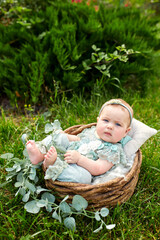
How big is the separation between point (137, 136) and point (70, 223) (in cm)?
90

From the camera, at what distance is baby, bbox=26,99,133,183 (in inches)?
64.4

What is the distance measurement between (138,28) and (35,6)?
1.50 metres

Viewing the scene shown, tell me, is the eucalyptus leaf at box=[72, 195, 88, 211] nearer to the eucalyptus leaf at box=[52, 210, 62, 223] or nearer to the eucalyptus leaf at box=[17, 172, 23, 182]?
the eucalyptus leaf at box=[52, 210, 62, 223]

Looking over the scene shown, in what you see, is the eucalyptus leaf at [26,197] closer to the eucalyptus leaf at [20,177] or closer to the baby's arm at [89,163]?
the eucalyptus leaf at [20,177]

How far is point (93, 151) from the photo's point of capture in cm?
191

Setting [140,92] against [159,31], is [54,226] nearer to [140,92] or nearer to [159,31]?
[140,92]

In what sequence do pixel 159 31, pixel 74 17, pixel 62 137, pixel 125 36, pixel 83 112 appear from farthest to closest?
1. pixel 159 31
2. pixel 74 17
3. pixel 125 36
4. pixel 83 112
5. pixel 62 137

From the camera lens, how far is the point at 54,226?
5.12 ft

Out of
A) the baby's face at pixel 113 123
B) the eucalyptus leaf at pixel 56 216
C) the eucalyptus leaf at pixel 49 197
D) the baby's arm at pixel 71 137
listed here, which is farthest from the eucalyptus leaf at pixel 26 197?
the baby's face at pixel 113 123

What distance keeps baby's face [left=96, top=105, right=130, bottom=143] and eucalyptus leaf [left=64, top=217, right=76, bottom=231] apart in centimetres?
66

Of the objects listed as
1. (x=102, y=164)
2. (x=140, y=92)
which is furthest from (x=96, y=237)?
(x=140, y=92)

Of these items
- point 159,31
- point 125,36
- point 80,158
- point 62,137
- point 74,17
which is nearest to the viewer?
point 80,158

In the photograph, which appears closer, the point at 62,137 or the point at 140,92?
Result: the point at 62,137

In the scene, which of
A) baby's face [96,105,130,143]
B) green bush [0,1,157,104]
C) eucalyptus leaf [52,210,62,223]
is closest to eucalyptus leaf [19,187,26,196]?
eucalyptus leaf [52,210,62,223]
